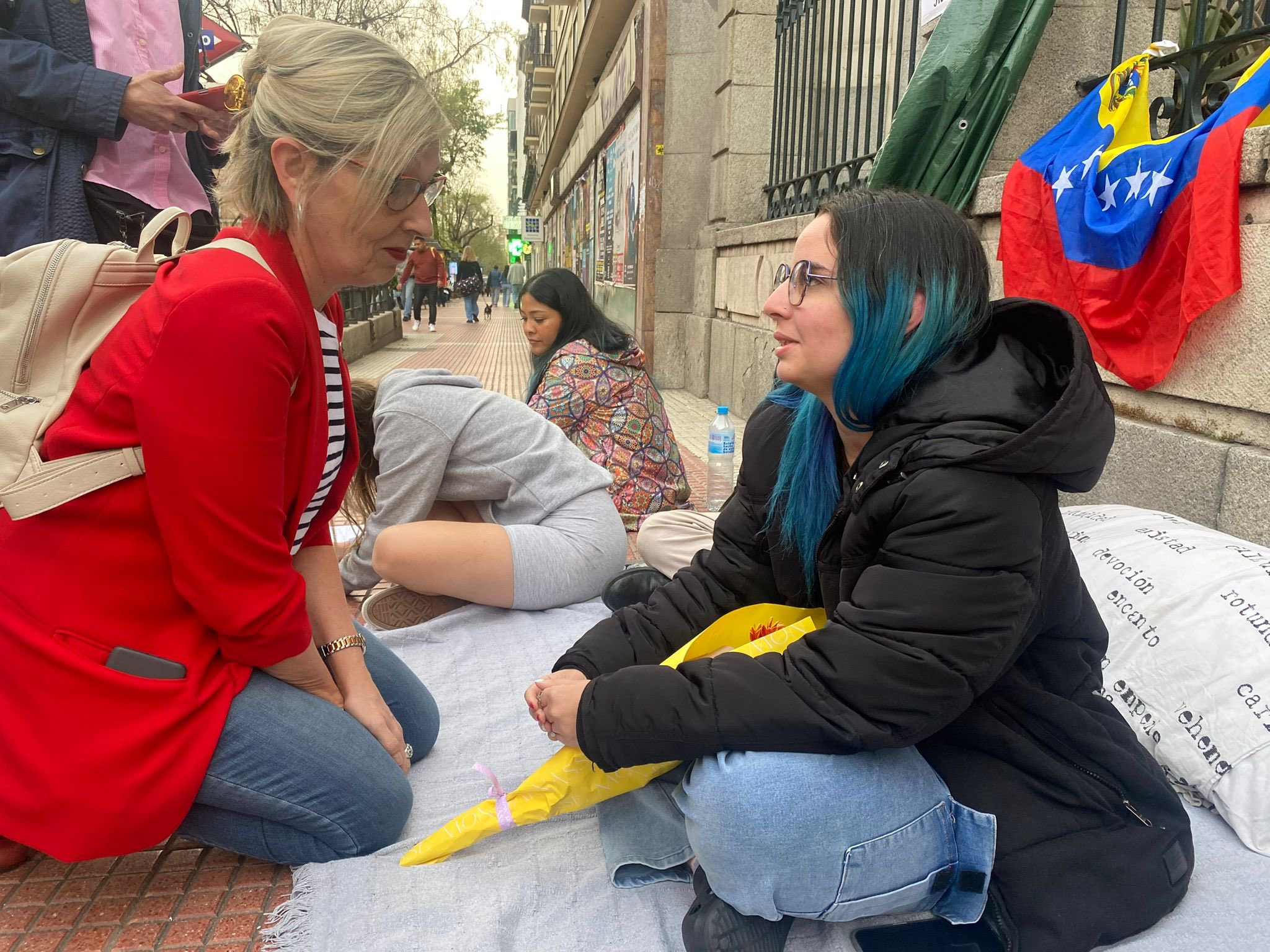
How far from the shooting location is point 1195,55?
3229 mm

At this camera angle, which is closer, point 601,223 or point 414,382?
point 414,382

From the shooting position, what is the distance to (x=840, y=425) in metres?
1.85

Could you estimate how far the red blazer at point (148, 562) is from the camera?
1.68 metres

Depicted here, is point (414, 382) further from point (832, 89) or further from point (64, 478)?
point (832, 89)

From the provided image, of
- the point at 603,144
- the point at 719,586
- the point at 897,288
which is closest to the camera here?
the point at 897,288

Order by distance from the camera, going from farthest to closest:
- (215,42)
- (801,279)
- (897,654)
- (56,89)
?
(215,42) < (56,89) < (801,279) < (897,654)

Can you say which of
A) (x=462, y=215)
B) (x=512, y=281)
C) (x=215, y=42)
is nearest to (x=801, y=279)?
(x=215, y=42)

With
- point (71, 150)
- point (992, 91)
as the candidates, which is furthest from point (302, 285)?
point (992, 91)

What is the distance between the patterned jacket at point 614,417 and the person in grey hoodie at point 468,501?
0.86 metres

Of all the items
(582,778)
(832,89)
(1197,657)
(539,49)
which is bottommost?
(582,778)

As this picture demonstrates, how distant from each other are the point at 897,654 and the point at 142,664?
52.7 inches

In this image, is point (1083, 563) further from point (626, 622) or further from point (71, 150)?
point (71, 150)

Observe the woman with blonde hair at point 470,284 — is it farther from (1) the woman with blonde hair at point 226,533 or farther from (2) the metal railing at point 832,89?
(1) the woman with blonde hair at point 226,533

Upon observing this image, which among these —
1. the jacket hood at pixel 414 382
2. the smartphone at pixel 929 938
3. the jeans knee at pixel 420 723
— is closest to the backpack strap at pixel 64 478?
the jeans knee at pixel 420 723
